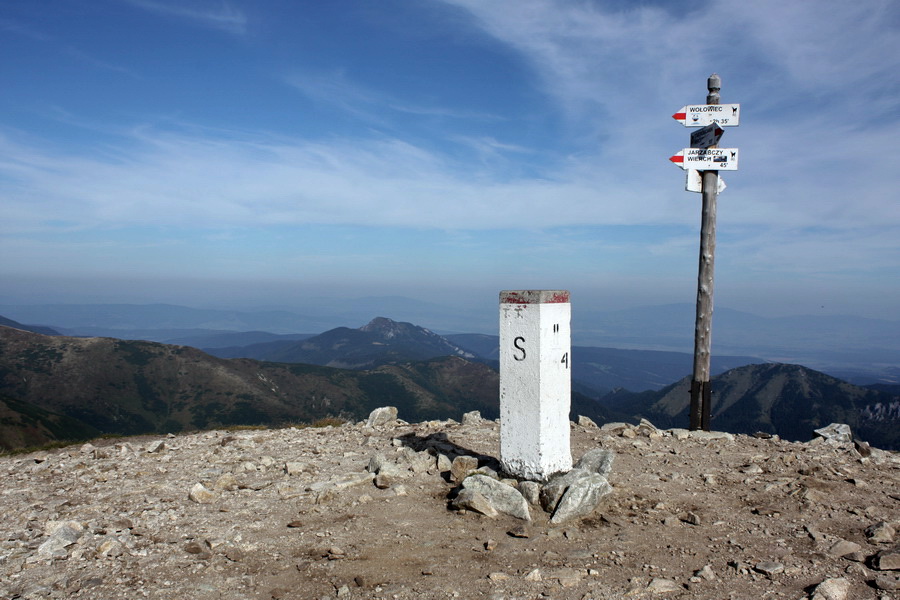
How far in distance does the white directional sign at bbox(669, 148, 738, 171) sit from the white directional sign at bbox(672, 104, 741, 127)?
20.3 inches

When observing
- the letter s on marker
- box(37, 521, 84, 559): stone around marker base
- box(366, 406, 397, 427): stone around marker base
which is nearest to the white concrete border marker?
the letter s on marker

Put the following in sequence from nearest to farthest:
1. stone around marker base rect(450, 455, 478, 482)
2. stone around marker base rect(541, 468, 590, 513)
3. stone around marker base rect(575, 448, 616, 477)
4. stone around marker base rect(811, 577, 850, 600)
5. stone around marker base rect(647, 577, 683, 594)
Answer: stone around marker base rect(811, 577, 850, 600) < stone around marker base rect(647, 577, 683, 594) < stone around marker base rect(541, 468, 590, 513) < stone around marker base rect(575, 448, 616, 477) < stone around marker base rect(450, 455, 478, 482)

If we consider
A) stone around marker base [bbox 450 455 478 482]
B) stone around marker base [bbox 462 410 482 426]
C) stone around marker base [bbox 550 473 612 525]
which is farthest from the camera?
stone around marker base [bbox 462 410 482 426]

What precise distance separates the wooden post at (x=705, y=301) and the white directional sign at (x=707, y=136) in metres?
0.59

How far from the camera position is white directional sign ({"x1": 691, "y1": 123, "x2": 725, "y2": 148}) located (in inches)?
433

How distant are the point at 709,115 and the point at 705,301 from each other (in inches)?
149

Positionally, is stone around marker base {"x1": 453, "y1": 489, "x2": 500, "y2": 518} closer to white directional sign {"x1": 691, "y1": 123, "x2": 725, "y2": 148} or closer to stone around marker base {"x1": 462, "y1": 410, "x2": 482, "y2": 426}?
stone around marker base {"x1": 462, "y1": 410, "x2": 482, "y2": 426}

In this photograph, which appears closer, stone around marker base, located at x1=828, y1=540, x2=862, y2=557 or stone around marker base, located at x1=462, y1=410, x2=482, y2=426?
stone around marker base, located at x1=828, y1=540, x2=862, y2=557

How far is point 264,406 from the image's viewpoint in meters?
112

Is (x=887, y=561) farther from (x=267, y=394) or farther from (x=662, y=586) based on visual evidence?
(x=267, y=394)

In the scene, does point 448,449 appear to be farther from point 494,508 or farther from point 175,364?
point 175,364

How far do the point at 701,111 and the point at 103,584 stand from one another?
478 inches

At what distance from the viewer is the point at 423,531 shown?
629cm

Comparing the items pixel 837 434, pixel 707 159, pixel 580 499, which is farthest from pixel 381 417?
pixel 837 434
